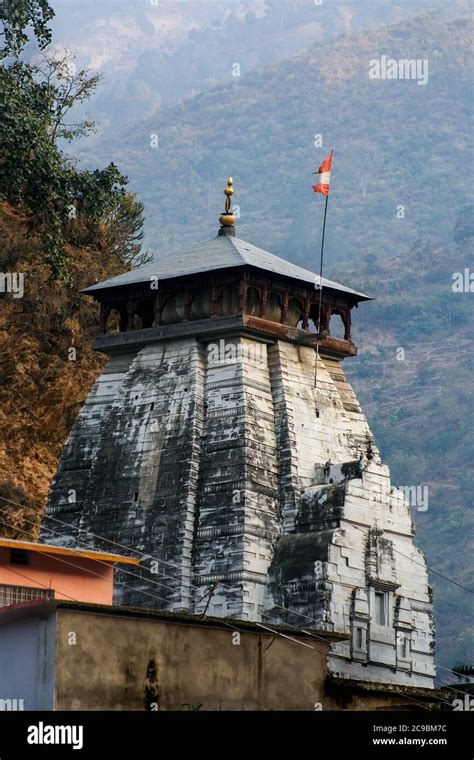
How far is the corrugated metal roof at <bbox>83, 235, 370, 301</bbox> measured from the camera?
207ft

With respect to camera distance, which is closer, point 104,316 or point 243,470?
point 243,470

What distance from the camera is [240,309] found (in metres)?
62.6

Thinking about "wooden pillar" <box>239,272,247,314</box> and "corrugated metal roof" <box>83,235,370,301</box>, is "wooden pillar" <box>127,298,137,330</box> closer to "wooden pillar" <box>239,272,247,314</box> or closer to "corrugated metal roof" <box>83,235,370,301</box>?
"corrugated metal roof" <box>83,235,370,301</box>

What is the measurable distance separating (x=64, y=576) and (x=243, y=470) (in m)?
10.9

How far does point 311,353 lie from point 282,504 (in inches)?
266

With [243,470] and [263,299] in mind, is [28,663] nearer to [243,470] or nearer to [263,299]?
[243,470]

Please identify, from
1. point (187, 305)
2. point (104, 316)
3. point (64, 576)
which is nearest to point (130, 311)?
point (104, 316)

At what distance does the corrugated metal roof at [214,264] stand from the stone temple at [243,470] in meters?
0.11

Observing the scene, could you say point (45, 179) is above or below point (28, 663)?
above

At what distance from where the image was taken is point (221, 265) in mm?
62719

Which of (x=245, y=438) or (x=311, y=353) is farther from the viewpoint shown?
(x=311, y=353)
